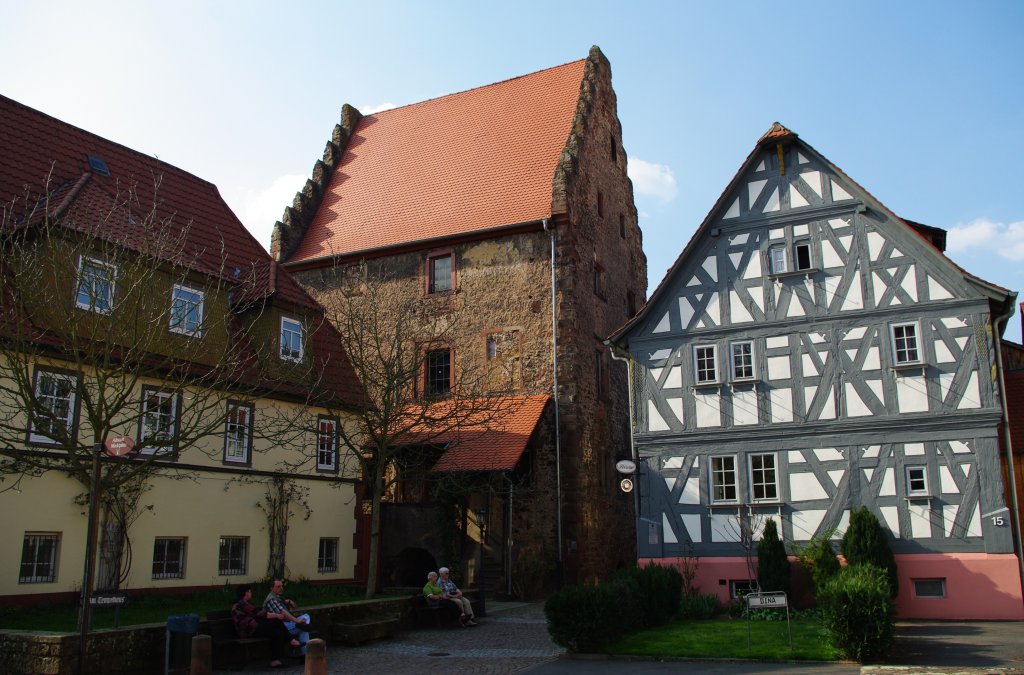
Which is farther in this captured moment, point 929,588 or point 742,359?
point 742,359

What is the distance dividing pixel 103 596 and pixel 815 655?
29.3 feet

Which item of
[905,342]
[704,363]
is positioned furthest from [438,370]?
[905,342]

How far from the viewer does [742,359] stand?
2009cm

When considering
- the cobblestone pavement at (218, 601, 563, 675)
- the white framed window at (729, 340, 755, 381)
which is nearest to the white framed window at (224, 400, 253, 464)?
the cobblestone pavement at (218, 601, 563, 675)

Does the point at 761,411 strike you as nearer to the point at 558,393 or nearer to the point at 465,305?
the point at 558,393

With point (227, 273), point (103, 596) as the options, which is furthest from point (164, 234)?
point (103, 596)

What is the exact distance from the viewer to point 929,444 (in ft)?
59.1

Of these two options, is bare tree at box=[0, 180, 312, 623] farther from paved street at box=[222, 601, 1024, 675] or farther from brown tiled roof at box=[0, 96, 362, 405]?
paved street at box=[222, 601, 1024, 675]

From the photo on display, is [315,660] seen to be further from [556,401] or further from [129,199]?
[556,401]

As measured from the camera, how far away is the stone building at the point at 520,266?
80.1ft

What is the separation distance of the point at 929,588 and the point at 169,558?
14.6 metres

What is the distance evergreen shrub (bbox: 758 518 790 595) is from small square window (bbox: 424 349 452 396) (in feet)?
A: 39.2

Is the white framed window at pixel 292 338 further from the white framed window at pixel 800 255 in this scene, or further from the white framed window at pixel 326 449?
the white framed window at pixel 800 255

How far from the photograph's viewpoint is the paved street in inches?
454
